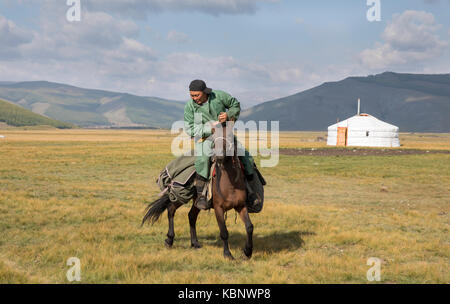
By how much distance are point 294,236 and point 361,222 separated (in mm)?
2508

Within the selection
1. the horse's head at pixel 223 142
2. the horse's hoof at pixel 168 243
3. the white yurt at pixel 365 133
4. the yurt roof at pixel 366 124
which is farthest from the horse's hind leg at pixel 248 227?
the white yurt at pixel 365 133

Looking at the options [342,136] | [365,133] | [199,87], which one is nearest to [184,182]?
[199,87]

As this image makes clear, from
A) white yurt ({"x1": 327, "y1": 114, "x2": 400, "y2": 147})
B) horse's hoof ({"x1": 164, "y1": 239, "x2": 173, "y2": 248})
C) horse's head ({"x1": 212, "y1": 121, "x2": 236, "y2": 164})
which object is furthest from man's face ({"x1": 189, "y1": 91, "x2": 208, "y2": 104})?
white yurt ({"x1": 327, "y1": 114, "x2": 400, "y2": 147})

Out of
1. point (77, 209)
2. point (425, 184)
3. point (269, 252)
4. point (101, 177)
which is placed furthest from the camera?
point (101, 177)

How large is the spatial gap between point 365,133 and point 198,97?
47.9 meters

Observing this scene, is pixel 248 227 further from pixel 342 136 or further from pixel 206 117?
pixel 342 136

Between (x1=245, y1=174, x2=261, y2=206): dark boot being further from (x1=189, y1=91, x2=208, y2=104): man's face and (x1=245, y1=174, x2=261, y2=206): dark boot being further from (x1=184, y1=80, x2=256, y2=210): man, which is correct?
(x1=189, y1=91, x2=208, y2=104): man's face

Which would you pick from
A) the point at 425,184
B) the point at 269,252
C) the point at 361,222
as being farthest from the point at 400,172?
the point at 269,252

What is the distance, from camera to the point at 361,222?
32.5 ft

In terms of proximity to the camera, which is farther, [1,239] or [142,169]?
[142,169]

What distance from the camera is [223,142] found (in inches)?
229

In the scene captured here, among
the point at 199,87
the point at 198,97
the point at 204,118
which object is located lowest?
the point at 204,118

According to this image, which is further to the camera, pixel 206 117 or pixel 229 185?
pixel 206 117

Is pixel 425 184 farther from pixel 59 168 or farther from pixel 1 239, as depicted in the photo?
pixel 59 168
